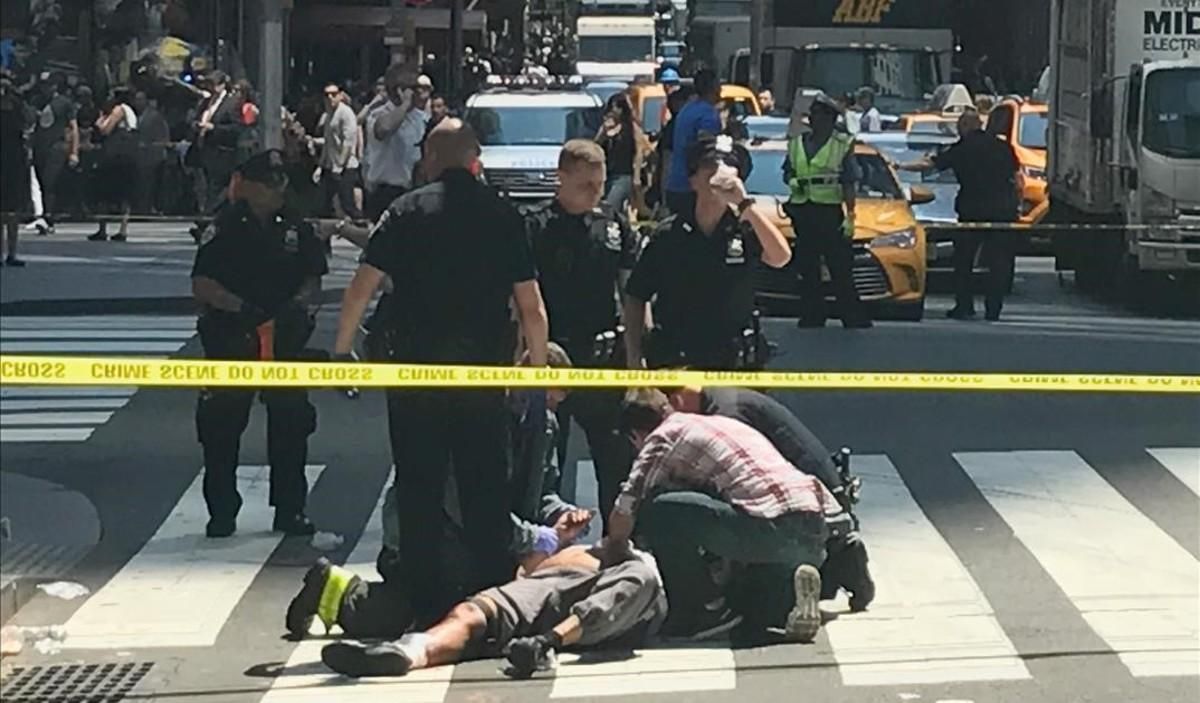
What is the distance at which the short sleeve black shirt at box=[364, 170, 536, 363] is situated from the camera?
8172mm

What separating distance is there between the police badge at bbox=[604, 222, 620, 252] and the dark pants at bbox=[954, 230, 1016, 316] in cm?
130

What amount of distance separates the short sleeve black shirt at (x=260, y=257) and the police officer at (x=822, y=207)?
71.6 inches

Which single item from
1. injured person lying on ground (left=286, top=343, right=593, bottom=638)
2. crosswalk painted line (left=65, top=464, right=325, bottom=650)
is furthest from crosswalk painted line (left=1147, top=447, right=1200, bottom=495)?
crosswalk painted line (left=65, top=464, right=325, bottom=650)

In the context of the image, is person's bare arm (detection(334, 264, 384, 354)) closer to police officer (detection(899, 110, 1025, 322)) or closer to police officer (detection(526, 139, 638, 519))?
police officer (detection(526, 139, 638, 519))

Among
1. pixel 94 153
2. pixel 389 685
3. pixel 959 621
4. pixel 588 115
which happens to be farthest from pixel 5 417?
pixel 959 621

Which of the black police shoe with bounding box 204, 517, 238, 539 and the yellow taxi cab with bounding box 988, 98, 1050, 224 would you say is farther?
the yellow taxi cab with bounding box 988, 98, 1050, 224

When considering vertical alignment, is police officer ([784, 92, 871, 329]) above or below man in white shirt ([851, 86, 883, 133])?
below

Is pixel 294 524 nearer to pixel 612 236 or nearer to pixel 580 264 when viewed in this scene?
pixel 580 264

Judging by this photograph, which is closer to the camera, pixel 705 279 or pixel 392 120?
pixel 392 120

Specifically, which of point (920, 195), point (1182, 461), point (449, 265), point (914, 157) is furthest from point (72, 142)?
point (1182, 461)

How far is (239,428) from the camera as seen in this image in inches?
336

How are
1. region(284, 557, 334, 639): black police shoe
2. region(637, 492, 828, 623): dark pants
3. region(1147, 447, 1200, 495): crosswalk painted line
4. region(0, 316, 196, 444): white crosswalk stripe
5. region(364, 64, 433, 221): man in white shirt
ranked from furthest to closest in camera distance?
region(1147, 447, 1200, 495): crosswalk painted line, region(637, 492, 828, 623): dark pants, region(284, 557, 334, 639): black police shoe, region(0, 316, 196, 444): white crosswalk stripe, region(364, 64, 433, 221): man in white shirt

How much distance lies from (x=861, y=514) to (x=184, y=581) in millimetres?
2923

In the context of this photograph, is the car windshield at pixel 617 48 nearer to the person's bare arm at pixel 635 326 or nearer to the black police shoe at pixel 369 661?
the person's bare arm at pixel 635 326
